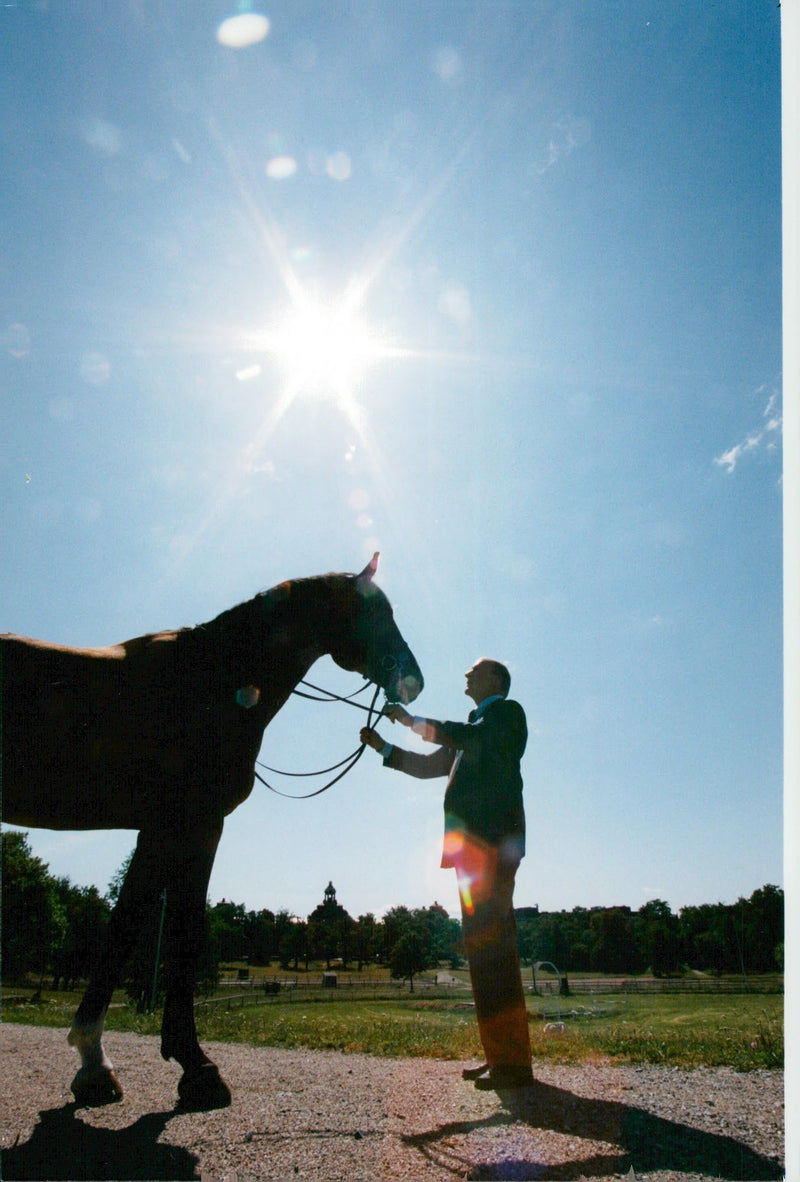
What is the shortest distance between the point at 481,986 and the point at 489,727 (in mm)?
1638

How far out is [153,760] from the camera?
142 inches

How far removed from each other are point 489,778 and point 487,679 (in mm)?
870

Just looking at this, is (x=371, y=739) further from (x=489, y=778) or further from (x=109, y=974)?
(x=109, y=974)

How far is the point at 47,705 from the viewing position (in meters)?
3.31

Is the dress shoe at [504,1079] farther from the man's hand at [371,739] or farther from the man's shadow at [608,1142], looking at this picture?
the man's hand at [371,739]

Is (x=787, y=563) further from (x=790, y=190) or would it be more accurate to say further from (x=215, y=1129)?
(x=215, y=1129)

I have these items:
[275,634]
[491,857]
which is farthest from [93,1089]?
[275,634]

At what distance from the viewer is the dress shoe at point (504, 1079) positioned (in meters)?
A: 3.70

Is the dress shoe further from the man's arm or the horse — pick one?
the man's arm

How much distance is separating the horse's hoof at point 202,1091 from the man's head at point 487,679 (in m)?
2.85

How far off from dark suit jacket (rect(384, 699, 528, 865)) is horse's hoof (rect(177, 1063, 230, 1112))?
69.2 inches

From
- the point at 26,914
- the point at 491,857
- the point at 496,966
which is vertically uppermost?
the point at 491,857

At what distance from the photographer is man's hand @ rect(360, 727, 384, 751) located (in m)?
4.38

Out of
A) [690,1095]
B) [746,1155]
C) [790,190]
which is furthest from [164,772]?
[790,190]
